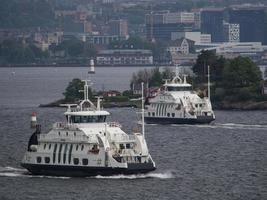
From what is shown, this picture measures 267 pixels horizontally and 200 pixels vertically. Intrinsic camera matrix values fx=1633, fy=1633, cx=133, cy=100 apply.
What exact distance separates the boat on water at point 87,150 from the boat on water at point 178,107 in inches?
1540

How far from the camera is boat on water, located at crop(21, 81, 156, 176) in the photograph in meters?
78.0

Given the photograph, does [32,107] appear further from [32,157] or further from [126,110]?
[32,157]

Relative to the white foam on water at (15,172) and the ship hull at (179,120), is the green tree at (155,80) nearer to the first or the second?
the ship hull at (179,120)

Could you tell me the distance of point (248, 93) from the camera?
475ft

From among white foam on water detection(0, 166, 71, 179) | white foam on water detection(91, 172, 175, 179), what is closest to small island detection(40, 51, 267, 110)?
white foam on water detection(0, 166, 71, 179)

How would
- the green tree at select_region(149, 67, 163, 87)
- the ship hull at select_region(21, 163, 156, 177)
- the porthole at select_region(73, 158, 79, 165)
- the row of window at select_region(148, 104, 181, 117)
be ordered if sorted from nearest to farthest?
1. the ship hull at select_region(21, 163, 156, 177)
2. the porthole at select_region(73, 158, 79, 165)
3. the row of window at select_region(148, 104, 181, 117)
4. the green tree at select_region(149, 67, 163, 87)

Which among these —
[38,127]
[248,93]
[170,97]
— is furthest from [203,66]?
[38,127]

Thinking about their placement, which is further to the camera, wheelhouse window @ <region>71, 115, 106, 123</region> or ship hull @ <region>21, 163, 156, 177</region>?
wheelhouse window @ <region>71, 115, 106, 123</region>

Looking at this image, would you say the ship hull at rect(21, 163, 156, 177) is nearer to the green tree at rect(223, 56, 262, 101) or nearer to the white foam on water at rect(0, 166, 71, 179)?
the white foam on water at rect(0, 166, 71, 179)

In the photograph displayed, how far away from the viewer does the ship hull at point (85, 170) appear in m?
77.9

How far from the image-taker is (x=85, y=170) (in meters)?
78.2

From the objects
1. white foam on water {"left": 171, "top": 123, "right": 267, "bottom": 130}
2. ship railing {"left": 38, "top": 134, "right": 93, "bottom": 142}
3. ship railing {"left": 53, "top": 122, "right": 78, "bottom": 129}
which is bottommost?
white foam on water {"left": 171, "top": 123, "right": 267, "bottom": 130}

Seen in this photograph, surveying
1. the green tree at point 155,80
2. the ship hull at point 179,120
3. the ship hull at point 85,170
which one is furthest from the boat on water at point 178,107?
the green tree at point 155,80

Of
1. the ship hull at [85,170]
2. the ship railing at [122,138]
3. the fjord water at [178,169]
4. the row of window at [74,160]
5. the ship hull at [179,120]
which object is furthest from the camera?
the ship hull at [179,120]
